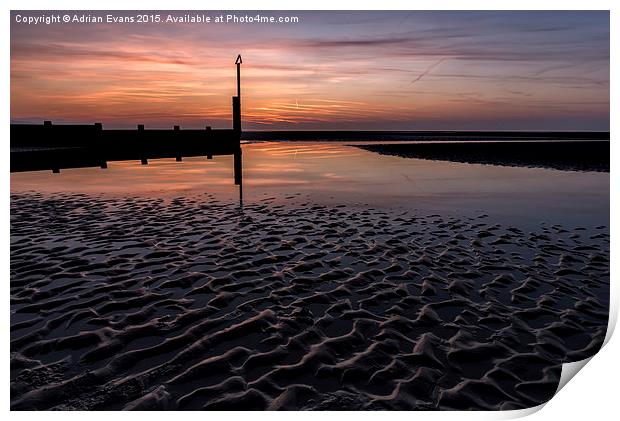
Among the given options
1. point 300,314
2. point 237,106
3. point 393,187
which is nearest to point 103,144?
point 237,106

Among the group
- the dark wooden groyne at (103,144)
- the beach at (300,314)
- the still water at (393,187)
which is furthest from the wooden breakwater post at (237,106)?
the beach at (300,314)

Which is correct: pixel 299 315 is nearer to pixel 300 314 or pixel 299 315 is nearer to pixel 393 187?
pixel 300 314

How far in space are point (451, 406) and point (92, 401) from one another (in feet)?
11.8

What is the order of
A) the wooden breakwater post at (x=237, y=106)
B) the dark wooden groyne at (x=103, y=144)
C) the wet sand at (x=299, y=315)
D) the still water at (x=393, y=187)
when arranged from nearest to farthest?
the wet sand at (x=299, y=315), the still water at (x=393, y=187), the dark wooden groyne at (x=103, y=144), the wooden breakwater post at (x=237, y=106)

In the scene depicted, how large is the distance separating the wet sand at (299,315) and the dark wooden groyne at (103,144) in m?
12.8

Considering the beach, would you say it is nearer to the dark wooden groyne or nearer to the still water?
the still water

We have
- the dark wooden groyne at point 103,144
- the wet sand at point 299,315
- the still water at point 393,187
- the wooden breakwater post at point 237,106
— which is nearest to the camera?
the wet sand at point 299,315

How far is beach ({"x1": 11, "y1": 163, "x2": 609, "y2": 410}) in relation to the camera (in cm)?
515

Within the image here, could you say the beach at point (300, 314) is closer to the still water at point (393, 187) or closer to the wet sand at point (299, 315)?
the wet sand at point (299, 315)

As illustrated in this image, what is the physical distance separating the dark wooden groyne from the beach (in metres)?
12.6

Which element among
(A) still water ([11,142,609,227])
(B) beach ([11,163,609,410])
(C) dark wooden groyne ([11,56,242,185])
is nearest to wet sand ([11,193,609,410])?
(B) beach ([11,163,609,410])

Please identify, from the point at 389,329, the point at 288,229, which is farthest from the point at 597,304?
the point at 288,229

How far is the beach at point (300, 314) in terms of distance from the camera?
5.15m

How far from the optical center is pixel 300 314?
276 inches
